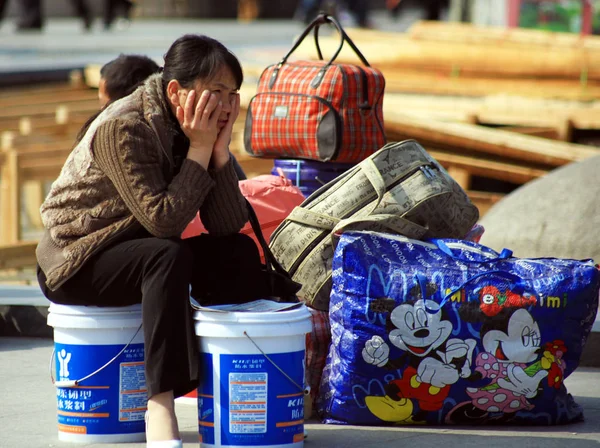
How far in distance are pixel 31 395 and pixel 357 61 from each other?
8187 mm

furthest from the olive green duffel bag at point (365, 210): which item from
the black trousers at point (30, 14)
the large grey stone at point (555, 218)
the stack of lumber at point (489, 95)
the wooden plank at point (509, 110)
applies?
the black trousers at point (30, 14)

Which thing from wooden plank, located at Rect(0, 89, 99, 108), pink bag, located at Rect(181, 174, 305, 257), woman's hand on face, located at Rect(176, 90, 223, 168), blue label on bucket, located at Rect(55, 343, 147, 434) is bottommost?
wooden plank, located at Rect(0, 89, 99, 108)

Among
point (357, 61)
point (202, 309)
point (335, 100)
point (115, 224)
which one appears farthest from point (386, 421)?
point (357, 61)

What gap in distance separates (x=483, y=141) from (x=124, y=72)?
4.39 metres

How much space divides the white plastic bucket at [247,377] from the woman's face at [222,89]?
2.09 feet

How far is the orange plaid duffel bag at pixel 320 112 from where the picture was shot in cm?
501

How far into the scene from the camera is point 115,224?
10.9 feet

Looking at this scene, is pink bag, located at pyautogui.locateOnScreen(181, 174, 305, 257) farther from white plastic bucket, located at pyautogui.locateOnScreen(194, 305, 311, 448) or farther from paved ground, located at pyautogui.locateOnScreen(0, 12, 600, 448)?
white plastic bucket, located at pyautogui.locateOnScreen(194, 305, 311, 448)

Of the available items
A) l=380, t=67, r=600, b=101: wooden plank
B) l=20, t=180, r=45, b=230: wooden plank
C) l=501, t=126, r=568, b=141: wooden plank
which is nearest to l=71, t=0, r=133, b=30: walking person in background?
l=380, t=67, r=600, b=101: wooden plank

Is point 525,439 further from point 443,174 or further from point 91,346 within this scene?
point 91,346

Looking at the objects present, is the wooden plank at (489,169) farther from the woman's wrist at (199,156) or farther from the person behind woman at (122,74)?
the woman's wrist at (199,156)

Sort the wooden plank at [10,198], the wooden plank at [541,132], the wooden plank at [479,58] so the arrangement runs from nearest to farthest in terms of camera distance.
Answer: the wooden plank at [10,198]
the wooden plank at [541,132]
the wooden plank at [479,58]

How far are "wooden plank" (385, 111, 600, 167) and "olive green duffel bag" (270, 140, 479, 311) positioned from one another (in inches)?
167

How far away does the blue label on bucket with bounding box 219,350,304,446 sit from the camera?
3.18m
